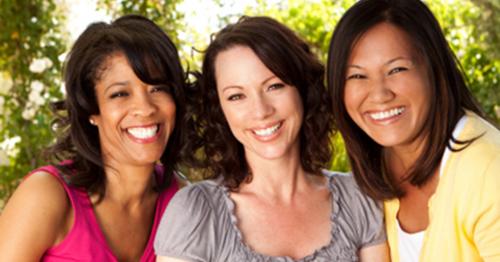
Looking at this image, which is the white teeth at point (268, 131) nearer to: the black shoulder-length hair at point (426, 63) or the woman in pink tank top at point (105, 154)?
the black shoulder-length hair at point (426, 63)

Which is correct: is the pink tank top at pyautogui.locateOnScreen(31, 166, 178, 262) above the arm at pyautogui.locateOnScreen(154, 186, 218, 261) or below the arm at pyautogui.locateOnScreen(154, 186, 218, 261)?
below

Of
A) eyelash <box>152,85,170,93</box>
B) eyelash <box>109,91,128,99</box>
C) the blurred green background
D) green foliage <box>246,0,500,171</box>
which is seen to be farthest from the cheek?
green foliage <box>246,0,500,171</box>

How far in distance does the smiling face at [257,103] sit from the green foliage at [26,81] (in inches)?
109

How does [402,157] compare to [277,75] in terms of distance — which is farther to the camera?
[402,157]

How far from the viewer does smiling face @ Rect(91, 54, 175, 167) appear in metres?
2.79

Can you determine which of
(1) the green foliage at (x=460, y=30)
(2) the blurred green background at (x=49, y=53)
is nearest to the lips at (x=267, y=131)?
(2) the blurred green background at (x=49, y=53)

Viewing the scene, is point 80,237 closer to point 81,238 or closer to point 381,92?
point 81,238

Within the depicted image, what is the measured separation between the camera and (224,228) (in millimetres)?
2523

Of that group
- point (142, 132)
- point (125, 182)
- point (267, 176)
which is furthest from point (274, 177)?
point (125, 182)

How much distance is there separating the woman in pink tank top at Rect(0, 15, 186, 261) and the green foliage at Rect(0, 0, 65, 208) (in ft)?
6.97

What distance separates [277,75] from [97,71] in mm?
764

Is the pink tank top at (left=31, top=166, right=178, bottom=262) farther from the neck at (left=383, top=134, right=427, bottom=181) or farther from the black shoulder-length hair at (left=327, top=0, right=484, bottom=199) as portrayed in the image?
the neck at (left=383, top=134, right=427, bottom=181)

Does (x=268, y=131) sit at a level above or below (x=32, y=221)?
above

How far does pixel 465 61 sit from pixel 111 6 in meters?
2.81
